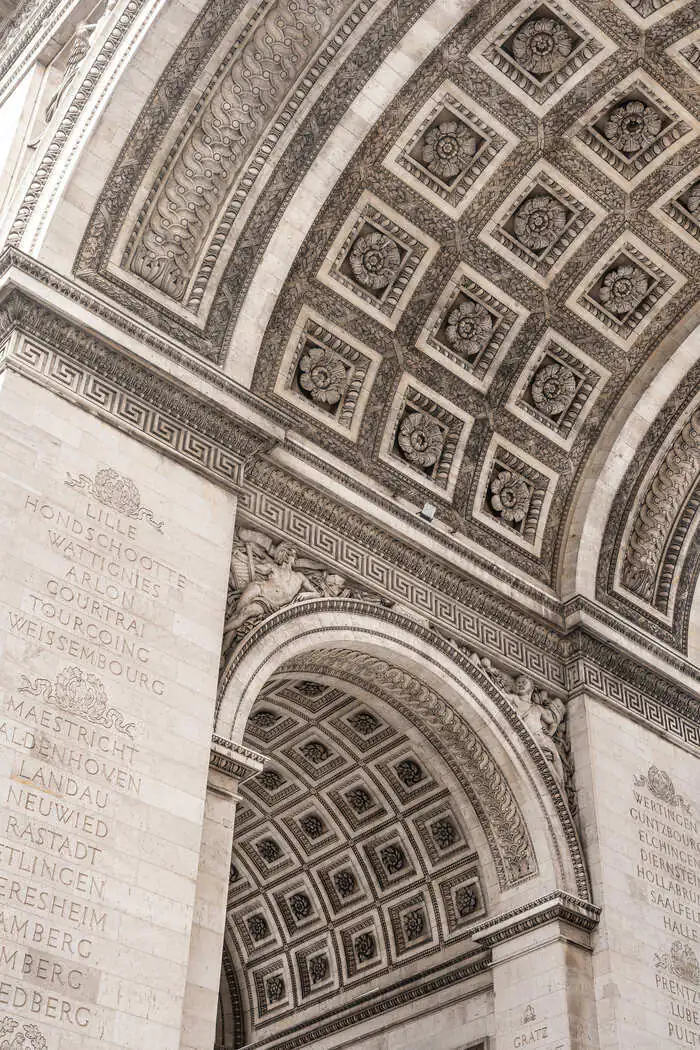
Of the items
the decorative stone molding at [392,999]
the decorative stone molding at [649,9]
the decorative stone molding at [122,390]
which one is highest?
the decorative stone molding at [649,9]

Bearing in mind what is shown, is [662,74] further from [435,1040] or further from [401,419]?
[435,1040]

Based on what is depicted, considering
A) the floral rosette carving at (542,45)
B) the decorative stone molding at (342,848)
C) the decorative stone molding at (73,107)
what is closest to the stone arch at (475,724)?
the decorative stone molding at (342,848)

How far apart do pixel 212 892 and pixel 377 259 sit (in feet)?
29.6

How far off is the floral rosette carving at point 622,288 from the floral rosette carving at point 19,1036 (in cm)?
1358

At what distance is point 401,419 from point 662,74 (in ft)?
19.3

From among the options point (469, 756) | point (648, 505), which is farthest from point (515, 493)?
point (469, 756)

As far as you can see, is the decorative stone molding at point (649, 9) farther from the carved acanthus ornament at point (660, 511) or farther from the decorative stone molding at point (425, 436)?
the carved acanthus ornament at point (660, 511)

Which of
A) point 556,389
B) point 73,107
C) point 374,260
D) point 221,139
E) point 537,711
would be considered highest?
point 556,389

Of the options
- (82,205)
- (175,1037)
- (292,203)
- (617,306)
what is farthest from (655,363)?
(175,1037)

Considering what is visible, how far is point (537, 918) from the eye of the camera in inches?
655

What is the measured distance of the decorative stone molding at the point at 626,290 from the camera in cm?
2025

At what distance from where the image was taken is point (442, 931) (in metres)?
18.2

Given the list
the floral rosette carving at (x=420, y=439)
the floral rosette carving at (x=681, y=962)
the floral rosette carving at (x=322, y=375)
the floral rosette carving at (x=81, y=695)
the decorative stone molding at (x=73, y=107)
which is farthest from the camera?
the floral rosette carving at (x=420, y=439)

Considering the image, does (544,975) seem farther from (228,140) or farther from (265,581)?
(228,140)
